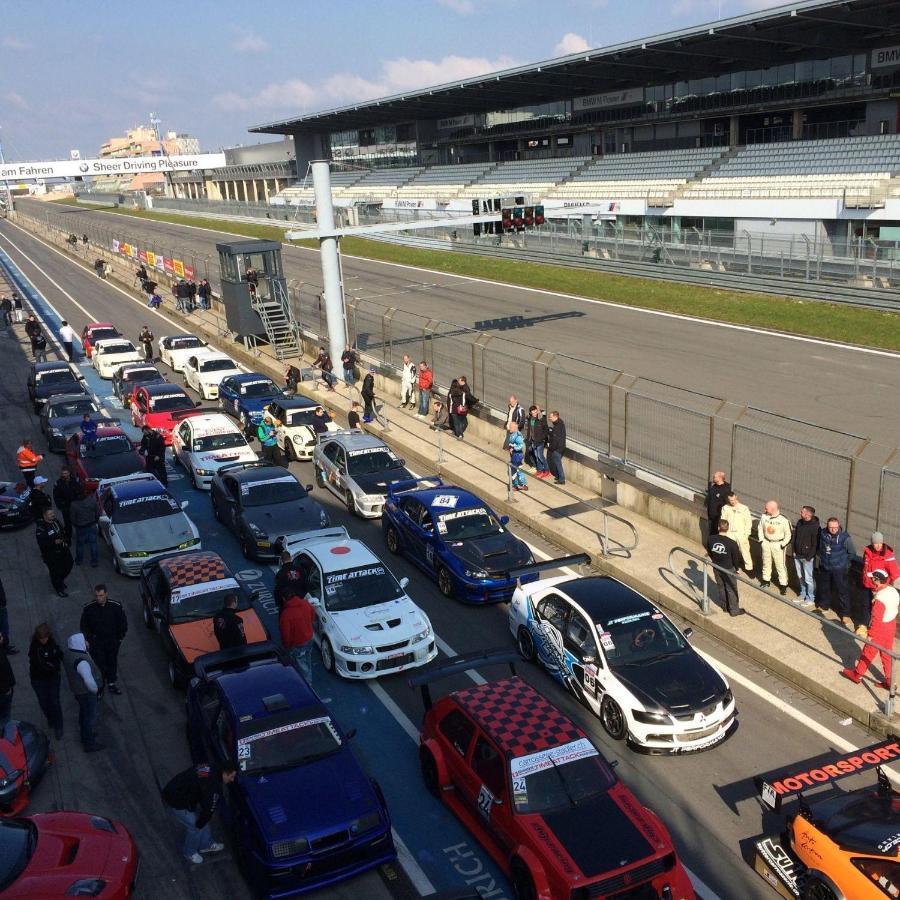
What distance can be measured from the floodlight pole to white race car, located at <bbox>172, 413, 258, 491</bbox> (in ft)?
26.2

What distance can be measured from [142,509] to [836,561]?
39.7 feet

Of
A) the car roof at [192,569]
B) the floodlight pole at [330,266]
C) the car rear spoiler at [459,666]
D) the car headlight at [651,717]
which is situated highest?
the floodlight pole at [330,266]

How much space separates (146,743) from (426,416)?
16.0 meters

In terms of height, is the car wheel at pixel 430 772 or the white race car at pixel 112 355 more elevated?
the white race car at pixel 112 355

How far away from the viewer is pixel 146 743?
37.7ft

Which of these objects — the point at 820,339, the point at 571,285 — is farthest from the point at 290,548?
the point at 571,285

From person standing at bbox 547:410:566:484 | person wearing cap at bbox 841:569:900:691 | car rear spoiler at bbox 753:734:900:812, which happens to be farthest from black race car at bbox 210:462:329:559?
car rear spoiler at bbox 753:734:900:812

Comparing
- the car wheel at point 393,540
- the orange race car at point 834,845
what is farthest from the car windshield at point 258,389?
the orange race car at point 834,845

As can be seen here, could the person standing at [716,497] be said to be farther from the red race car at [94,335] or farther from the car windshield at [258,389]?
the red race car at [94,335]

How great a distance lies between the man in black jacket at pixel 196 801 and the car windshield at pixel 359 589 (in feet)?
14.1

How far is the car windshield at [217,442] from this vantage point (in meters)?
21.9

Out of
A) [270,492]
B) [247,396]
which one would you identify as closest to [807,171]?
[247,396]

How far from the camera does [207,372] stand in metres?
30.2

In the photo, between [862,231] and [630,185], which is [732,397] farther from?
[630,185]
